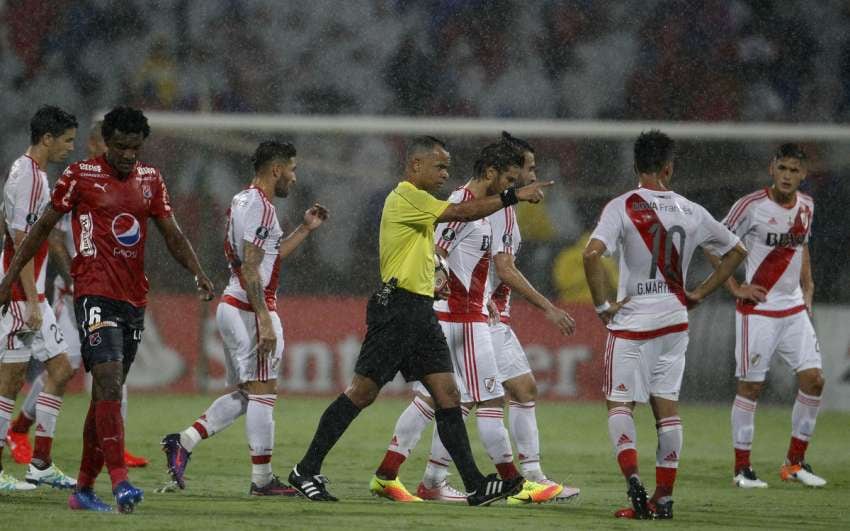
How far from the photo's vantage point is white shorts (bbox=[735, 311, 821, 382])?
954cm

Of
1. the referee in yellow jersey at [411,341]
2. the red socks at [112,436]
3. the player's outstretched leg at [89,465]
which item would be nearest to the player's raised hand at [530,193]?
the referee in yellow jersey at [411,341]

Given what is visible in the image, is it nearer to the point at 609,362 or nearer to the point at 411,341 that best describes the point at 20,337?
the point at 411,341

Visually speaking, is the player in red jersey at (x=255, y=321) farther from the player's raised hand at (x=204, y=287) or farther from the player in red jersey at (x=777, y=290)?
the player in red jersey at (x=777, y=290)

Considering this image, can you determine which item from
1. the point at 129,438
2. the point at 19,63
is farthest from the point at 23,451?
the point at 19,63

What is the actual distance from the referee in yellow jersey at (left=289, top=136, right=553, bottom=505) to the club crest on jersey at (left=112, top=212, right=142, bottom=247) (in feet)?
4.39

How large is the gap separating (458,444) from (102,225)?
2.14 metres

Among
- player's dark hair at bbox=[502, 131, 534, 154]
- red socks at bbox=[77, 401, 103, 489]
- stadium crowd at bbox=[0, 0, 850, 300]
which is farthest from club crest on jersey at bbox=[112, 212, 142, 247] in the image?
stadium crowd at bbox=[0, 0, 850, 300]

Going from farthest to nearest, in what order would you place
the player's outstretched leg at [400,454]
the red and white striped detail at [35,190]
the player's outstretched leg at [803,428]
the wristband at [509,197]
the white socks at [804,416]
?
the white socks at [804,416]
the player's outstretched leg at [803,428]
the red and white striped detail at [35,190]
the player's outstretched leg at [400,454]
the wristband at [509,197]

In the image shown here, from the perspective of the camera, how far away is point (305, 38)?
20.7 metres

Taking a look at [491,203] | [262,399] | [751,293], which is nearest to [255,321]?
[262,399]

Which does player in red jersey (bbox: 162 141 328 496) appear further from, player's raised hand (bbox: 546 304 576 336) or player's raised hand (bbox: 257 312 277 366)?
player's raised hand (bbox: 546 304 576 336)

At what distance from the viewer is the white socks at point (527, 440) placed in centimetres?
805

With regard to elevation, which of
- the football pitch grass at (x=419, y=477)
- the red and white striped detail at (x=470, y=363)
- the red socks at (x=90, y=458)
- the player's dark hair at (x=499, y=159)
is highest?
the player's dark hair at (x=499, y=159)

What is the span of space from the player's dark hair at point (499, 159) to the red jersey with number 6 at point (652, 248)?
0.74 m
